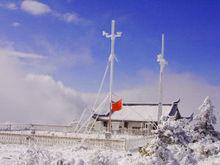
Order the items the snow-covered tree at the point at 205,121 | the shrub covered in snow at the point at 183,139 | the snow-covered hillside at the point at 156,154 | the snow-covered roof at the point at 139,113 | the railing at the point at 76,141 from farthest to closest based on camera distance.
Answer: the snow-covered roof at the point at 139,113, the snow-covered tree at the point at 205,121, the railing at the point at 76,141, the shrub covered in snow at the point at 183,139, the snow-covered hillside at the point at 156,154

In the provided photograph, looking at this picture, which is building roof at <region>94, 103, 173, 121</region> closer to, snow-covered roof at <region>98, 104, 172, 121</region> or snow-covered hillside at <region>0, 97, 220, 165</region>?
snow-covered roof at <region>98, 104, 172, 121</region>

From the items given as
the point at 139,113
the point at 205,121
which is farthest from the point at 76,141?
the point at 139,113

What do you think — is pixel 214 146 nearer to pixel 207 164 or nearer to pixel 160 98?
pixel 207 164

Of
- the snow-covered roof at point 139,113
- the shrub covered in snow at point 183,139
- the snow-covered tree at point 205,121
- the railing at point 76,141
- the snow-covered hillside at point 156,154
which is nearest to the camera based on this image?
the snow-covered hillside at point 156,154

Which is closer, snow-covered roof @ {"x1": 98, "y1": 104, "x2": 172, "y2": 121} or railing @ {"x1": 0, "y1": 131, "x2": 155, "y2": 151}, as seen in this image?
railing @ {"x1": 0, "y1": 131, "x2": 155, "y2": 151}

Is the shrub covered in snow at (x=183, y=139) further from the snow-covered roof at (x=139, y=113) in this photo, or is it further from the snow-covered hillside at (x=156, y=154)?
the snow-covered roof at (x=139, y=113)

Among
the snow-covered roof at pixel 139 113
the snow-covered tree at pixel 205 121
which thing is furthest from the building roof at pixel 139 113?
the snow-covered tree at pixel 205 121

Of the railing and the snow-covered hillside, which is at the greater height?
the railing

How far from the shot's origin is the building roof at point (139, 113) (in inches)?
1864

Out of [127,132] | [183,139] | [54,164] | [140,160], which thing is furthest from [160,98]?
[54,164]

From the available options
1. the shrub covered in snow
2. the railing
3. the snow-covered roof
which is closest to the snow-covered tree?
the shrub covered in snow

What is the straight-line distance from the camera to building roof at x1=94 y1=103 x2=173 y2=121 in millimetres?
47344

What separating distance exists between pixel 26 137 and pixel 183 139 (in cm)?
1461

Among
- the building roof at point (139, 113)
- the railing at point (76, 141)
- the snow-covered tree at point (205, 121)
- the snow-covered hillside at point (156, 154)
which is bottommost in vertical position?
the snow-covered hillside at point (156, 154)
